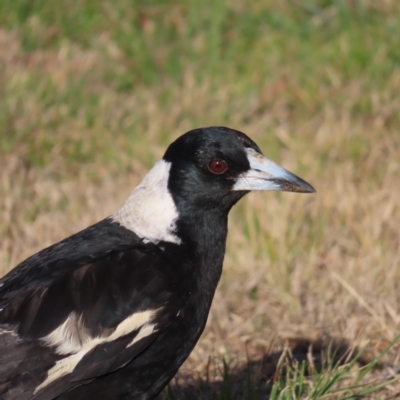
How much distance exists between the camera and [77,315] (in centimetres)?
262

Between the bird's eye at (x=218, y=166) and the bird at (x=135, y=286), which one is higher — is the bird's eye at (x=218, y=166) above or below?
above

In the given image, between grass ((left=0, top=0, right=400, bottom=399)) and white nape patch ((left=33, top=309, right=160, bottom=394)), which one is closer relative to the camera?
white nape patch ((left=33, top=309, right=160, bottom=394))

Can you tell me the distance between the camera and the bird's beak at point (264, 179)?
9.75 ft

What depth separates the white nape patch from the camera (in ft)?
8.36

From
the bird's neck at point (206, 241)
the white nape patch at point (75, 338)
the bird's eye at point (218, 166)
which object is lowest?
the white nape patch at point (75, 338)

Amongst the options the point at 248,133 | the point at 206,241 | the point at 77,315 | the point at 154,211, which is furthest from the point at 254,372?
the point at 248,133

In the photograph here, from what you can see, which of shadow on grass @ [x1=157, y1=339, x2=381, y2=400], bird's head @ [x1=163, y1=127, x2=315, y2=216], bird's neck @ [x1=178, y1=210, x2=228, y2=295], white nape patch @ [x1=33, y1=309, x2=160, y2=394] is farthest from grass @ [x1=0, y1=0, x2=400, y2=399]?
bird's head @ [x1=163, y1=127, x2=315, y2=216]

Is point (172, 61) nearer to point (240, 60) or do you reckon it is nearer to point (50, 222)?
point (240, 60)

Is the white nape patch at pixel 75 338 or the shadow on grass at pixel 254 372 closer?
Answer: the white nape patch at pixel 75 338

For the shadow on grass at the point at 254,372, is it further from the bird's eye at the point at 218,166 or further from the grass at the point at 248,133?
the bird's eye at the point at 218,166

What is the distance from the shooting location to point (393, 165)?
16.4ft

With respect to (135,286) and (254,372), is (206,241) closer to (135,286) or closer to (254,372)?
(135,286)

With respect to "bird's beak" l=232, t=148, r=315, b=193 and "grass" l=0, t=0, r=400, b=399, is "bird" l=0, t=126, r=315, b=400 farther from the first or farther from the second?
"grass" l=0, t=0, r=400, b=399

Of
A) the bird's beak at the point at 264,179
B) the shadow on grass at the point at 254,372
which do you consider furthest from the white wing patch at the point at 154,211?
the shadow on grass at the point at 254,372
